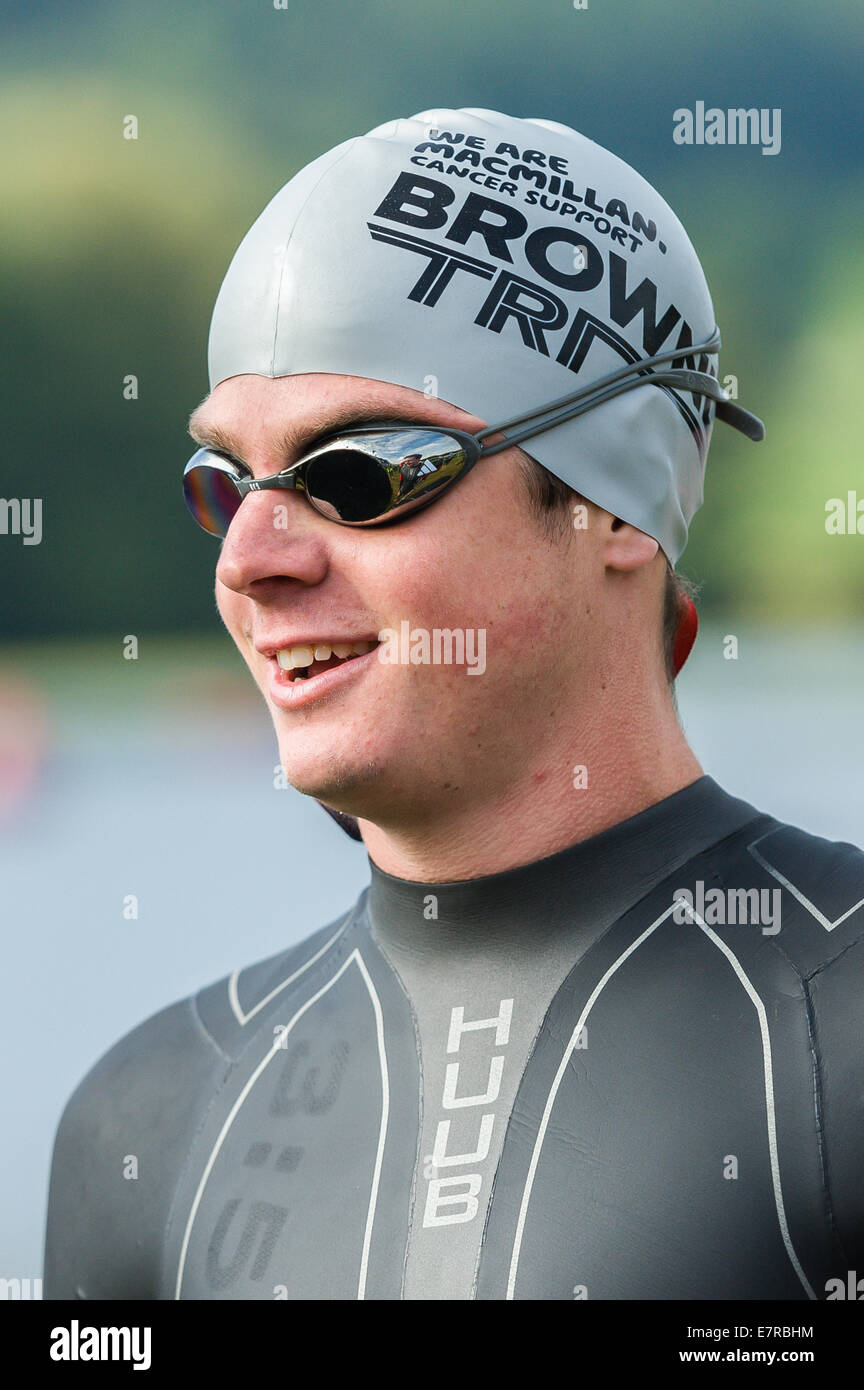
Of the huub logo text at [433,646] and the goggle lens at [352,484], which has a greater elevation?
the goggle lens at [352,484]

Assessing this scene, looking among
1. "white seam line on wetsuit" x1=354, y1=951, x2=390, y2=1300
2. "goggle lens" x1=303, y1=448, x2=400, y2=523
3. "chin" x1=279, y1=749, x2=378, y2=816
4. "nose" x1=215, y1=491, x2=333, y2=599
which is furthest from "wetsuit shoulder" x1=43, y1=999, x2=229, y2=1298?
"goggle lens" x1=303, y1=448, x2=400, y2=523

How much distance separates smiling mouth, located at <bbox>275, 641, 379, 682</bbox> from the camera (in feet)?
5.96

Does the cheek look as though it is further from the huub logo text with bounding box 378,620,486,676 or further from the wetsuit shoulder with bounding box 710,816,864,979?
the wetsuit shoulder with bounding box 710,816,864,979

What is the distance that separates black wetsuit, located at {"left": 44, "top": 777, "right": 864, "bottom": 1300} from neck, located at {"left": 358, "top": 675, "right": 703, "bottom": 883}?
0.03 m

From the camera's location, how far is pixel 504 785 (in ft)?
6.14

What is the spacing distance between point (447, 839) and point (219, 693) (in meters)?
2.17

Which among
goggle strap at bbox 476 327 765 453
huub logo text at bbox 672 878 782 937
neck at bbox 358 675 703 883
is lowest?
huub logo text at bbox 672 878 782 937

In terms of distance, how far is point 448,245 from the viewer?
1875 mm

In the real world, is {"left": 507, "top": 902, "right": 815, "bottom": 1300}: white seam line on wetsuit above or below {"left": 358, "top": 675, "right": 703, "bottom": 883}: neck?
below

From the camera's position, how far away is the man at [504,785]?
168 cm

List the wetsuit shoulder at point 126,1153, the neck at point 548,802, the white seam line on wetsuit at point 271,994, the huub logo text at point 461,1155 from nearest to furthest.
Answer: the huub logo text at point 461,1155 → the neck at point 548,802 → the wetsuit shoulder at point 126,1153 → the white seam line on wetsuit at point 271,994
